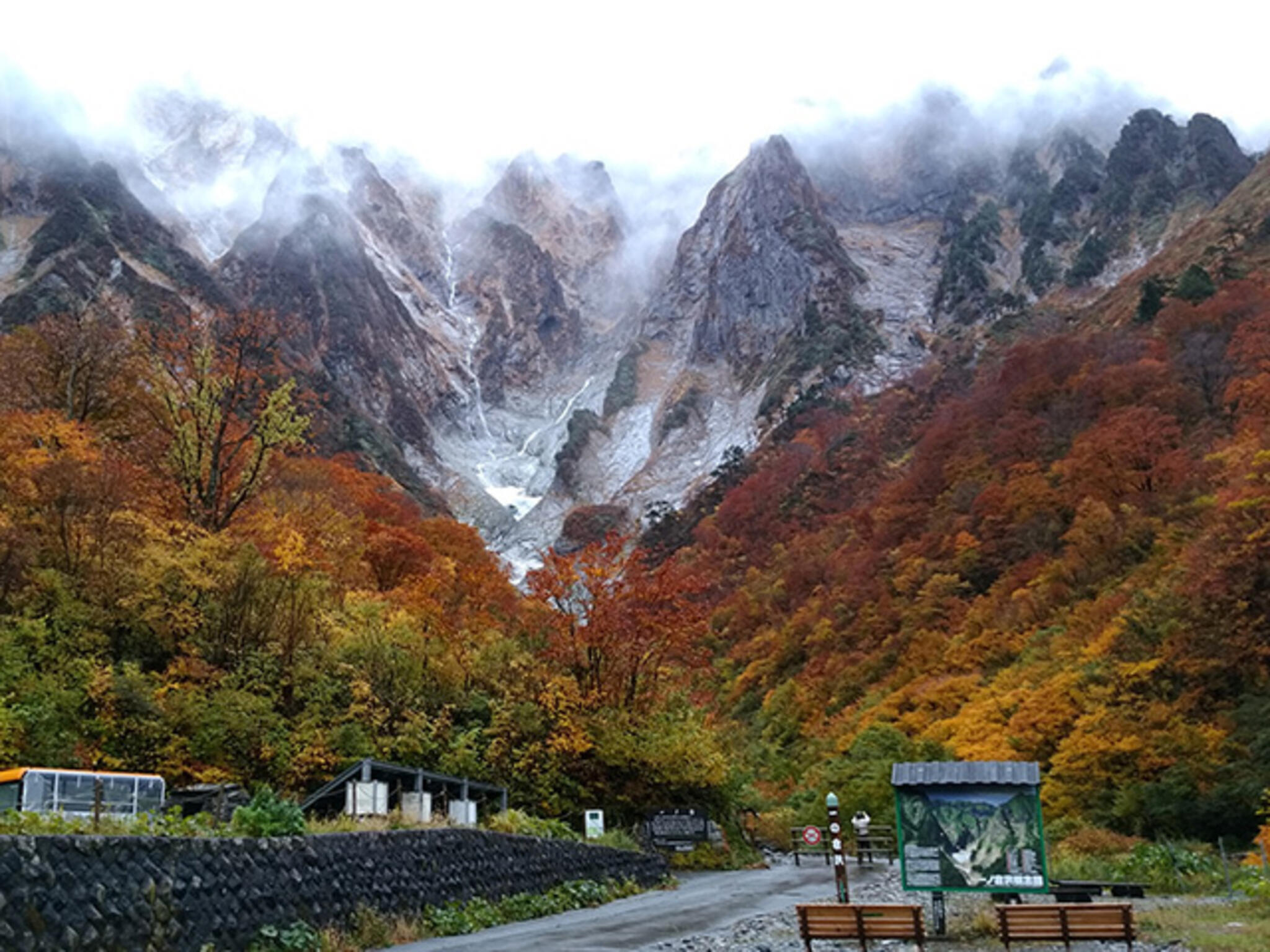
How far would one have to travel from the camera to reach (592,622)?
83.8 ft

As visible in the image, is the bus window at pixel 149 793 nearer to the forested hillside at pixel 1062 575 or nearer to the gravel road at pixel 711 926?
the gravel road at pixel 711 926

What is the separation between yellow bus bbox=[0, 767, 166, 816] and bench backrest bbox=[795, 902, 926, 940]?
24.4 ft

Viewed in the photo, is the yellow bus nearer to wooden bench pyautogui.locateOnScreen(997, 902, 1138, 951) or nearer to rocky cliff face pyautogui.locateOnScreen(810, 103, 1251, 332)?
wooden bench pyautogui.locateOnScreen(997, 902, 1138, 951)

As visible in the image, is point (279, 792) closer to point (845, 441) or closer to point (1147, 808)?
point (1147, 808)

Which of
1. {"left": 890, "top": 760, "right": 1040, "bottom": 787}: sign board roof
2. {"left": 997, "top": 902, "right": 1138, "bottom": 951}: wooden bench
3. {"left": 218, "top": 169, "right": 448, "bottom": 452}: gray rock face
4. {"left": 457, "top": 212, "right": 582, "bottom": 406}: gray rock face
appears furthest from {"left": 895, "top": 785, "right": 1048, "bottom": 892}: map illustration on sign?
{"left": 457, "top": 212, "right": 582, "bottom": 406}: gray rock face

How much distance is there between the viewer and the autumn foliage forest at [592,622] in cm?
1909

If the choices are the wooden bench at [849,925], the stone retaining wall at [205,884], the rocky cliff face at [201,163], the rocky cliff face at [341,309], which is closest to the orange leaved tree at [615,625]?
the stone retaining wall at [205,884]

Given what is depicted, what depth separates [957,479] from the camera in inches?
2094

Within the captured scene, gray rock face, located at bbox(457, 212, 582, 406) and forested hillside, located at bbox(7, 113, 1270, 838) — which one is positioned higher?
gray rock face, located at bbox(457, 212, 582, 406)

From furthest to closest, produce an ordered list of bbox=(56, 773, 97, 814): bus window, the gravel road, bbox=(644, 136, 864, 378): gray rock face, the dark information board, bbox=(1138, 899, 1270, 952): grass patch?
bbox=(644, 136, 864, 378): gray rock face → the dark information board → bbox=(56, 773, 97, 814): bus window → the gravel road → bbox=(1138, 899, 1270, 952): grass patch

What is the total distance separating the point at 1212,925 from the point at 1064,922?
10.9 ft

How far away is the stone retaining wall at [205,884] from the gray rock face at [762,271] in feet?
371

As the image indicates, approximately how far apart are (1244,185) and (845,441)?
119ft

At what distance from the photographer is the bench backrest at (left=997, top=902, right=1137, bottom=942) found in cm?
1080
